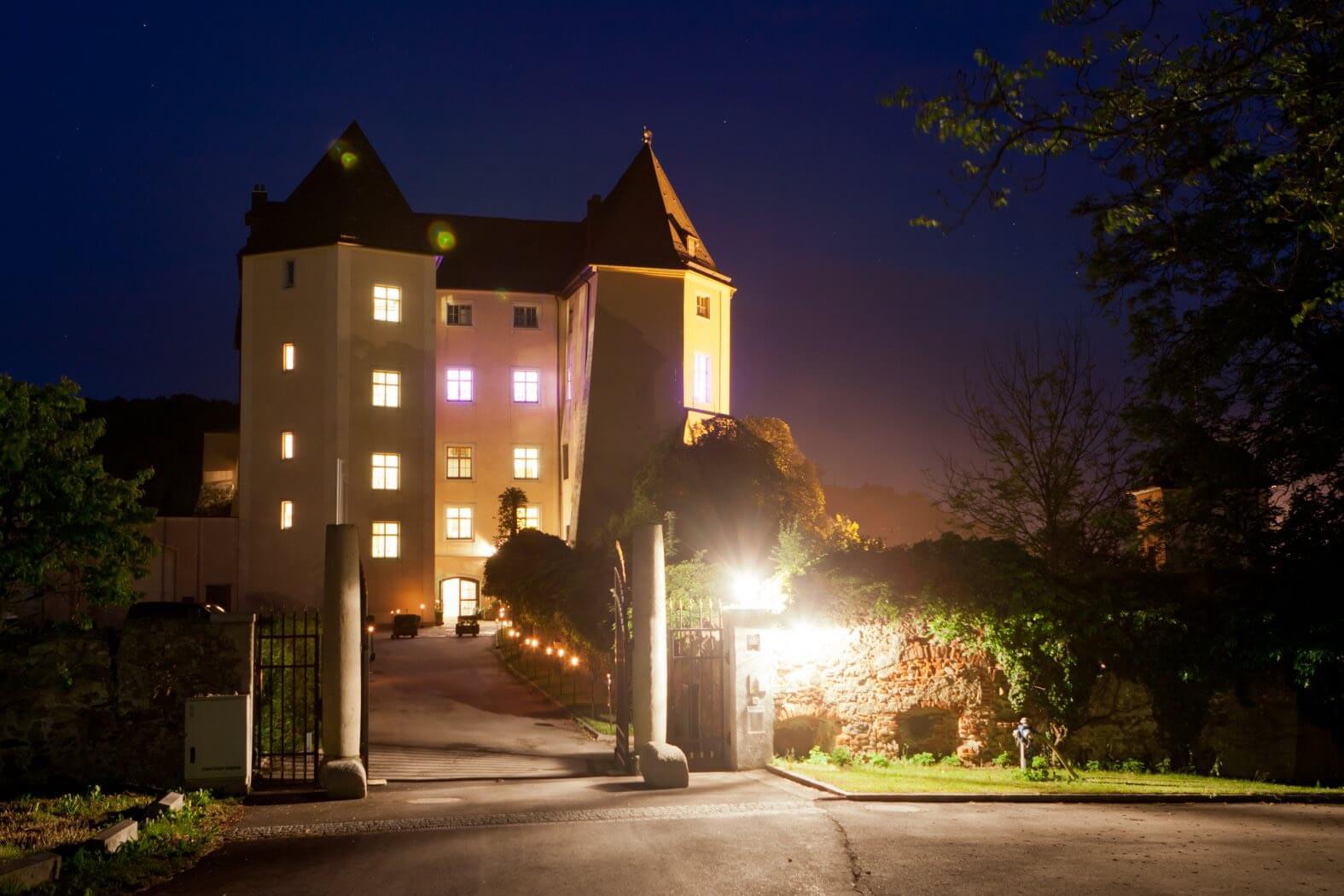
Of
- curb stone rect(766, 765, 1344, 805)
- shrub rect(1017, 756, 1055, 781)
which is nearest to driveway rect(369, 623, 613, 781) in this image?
curb stone rect(766, 765, 1344, 805)

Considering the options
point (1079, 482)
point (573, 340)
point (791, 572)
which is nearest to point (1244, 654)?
point (791, 572)

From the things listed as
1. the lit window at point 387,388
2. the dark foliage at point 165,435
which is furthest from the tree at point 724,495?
the dark foliage at point 165,435

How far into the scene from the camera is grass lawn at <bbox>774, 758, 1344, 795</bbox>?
14406mm

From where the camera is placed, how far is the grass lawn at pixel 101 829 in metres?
9.66

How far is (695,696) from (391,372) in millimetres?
36512

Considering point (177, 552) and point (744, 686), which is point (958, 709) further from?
point (177, 552)

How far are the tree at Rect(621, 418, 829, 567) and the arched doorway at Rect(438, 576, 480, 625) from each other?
16.6 m

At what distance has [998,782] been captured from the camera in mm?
15344

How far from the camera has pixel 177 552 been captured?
159ft

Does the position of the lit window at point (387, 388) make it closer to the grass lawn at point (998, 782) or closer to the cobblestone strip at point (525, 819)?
the grass lawn at point (998, 782)

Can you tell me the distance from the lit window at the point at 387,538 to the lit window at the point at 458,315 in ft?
38.8

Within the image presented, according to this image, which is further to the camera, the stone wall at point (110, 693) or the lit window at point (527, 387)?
the lit window at point (527, 387)

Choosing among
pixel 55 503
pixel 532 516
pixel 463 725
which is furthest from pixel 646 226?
pixel 55 503

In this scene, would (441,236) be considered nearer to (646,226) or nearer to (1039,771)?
(646,226)
